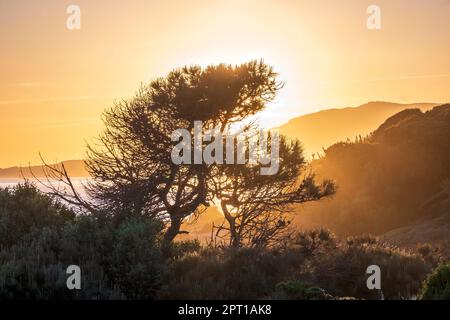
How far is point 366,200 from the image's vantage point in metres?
43.0

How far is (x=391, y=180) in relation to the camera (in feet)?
143

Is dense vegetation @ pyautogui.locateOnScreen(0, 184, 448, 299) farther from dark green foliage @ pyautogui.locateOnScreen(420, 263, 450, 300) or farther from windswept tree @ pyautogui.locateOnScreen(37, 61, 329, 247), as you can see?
windswept tree @ pyautogui.locateOnScreen(37, 61, 329, 247)

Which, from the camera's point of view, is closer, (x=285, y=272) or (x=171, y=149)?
(x=285, y=272)

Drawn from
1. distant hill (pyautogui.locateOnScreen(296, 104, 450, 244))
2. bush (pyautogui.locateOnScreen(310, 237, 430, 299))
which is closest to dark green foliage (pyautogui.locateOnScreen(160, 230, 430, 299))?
bush (pyautogui.locateOnScreen(310, 237, 430, 299))

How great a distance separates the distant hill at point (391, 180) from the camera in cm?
4038

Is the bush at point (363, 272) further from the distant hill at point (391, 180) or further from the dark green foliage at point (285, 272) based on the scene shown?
the distant hill at point (391, 180)

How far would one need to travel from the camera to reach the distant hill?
40.4 m

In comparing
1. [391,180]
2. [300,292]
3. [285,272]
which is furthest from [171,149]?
[391,180]

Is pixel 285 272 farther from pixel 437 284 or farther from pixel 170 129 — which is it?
pixel 170 129

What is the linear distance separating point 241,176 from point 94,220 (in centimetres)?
751

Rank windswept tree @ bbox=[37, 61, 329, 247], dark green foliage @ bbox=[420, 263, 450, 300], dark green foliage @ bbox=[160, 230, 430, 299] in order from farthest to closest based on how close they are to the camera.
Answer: windswept tree @ bbox=[37, 61, 329, 247] < dark green foliage @ bbox=[160, 230, 430, 299] < dark green foliage @ bbox=[420, 263, 450, 300]

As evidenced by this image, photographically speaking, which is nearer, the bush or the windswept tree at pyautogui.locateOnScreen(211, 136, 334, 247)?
the bush

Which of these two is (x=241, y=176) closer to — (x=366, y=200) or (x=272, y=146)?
(x=272, y=146)
